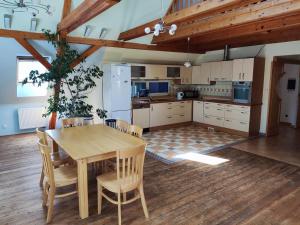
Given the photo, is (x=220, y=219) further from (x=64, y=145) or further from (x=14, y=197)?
(x=14, y=197)

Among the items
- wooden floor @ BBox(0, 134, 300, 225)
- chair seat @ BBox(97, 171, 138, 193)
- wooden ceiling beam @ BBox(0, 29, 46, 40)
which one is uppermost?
wooden ceiling beam @ BBox(0, 29, 46, 40)

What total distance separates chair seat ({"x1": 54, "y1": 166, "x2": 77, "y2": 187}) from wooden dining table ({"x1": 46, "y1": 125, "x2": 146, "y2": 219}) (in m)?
0.16

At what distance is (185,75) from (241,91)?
203 centimetres

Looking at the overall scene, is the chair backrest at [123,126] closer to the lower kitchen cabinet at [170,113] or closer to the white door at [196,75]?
the lower kitchen cabinet at [170,113]

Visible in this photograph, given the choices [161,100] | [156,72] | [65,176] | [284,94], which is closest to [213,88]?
[161,100]

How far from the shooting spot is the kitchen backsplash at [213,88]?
7.05 metres

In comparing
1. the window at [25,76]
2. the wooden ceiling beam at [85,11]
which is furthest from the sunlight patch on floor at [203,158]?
the window at [25,76]

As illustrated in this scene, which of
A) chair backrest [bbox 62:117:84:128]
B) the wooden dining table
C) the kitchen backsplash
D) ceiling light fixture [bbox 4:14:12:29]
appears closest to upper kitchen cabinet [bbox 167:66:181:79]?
the kitchen backsplash

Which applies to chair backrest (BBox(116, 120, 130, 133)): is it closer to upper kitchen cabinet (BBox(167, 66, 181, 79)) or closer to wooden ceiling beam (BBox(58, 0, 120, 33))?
wooden ceiling beam (BBox(58, 0, 120, 33))

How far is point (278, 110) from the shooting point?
6406 mm

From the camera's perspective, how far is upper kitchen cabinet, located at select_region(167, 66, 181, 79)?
7.17 metres

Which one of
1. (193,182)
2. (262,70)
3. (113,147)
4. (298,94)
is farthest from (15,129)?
(298,94)

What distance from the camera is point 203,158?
4.45 m

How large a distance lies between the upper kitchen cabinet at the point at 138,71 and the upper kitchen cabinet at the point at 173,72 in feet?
3.13
